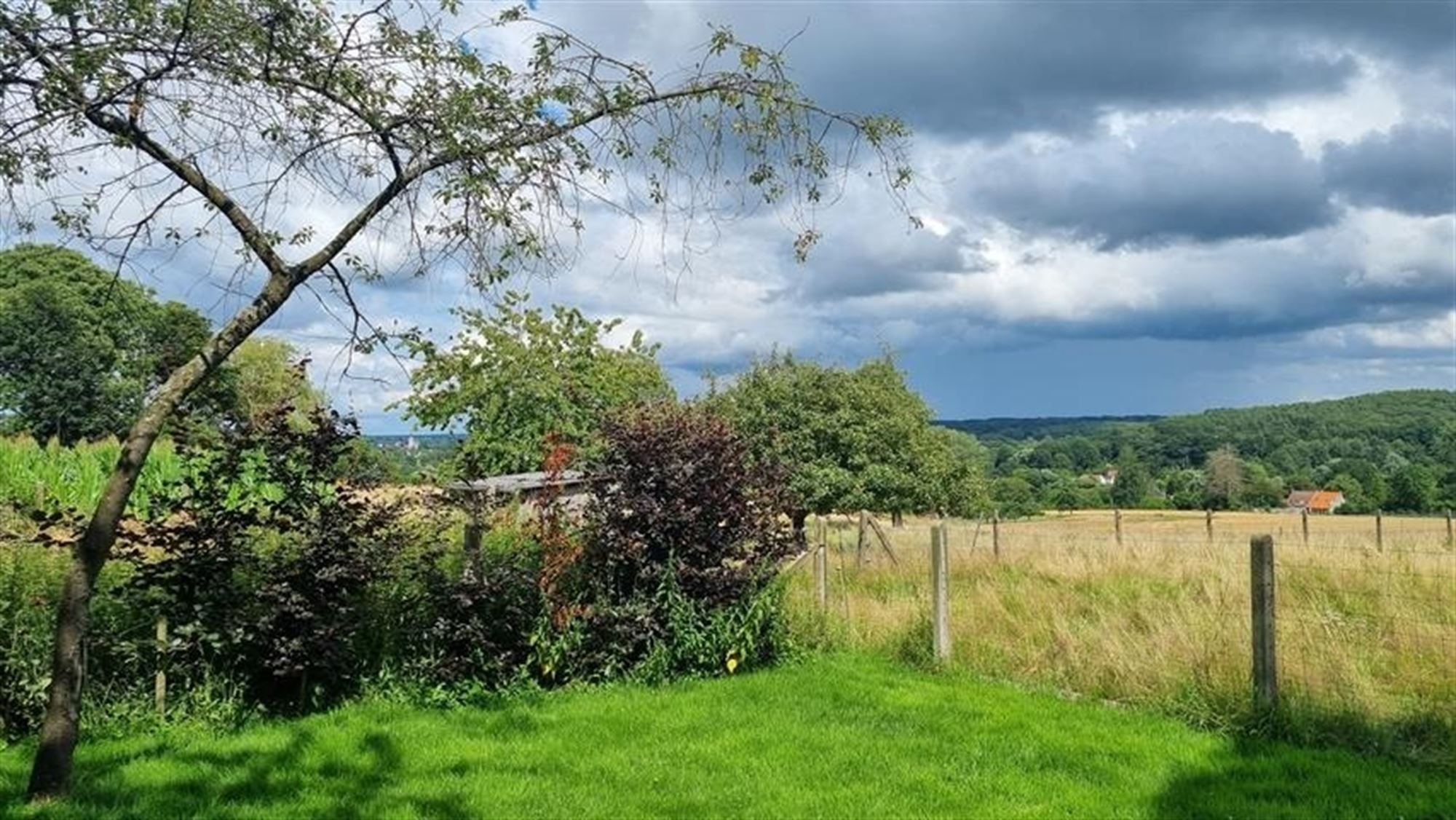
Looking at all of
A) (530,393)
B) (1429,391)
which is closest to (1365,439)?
(1429,391)

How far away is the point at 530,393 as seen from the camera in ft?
61.2

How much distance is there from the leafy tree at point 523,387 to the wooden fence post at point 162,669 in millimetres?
9303

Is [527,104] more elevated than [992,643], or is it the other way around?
[527,104]

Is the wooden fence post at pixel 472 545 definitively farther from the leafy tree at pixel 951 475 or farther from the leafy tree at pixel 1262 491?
the leafy tree at pixel 1262 491

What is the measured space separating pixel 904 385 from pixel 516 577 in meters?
16.0

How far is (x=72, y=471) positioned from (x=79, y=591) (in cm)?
952

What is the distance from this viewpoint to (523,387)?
18812 millimetres

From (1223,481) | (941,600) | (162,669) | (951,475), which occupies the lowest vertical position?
(1223,481)

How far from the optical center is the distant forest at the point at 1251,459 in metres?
43.0

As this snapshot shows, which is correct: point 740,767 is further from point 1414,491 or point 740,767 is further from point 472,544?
point 1414,491

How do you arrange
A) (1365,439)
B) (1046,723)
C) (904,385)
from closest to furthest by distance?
(1046,723)
(904,385)
(1365,439)

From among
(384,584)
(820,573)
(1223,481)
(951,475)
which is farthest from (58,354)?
(1223,481)

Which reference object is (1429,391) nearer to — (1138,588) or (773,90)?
(1138,588)

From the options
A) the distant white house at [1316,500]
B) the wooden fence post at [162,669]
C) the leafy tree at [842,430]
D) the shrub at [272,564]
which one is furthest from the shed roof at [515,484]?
the distant white house at [1316,500]
